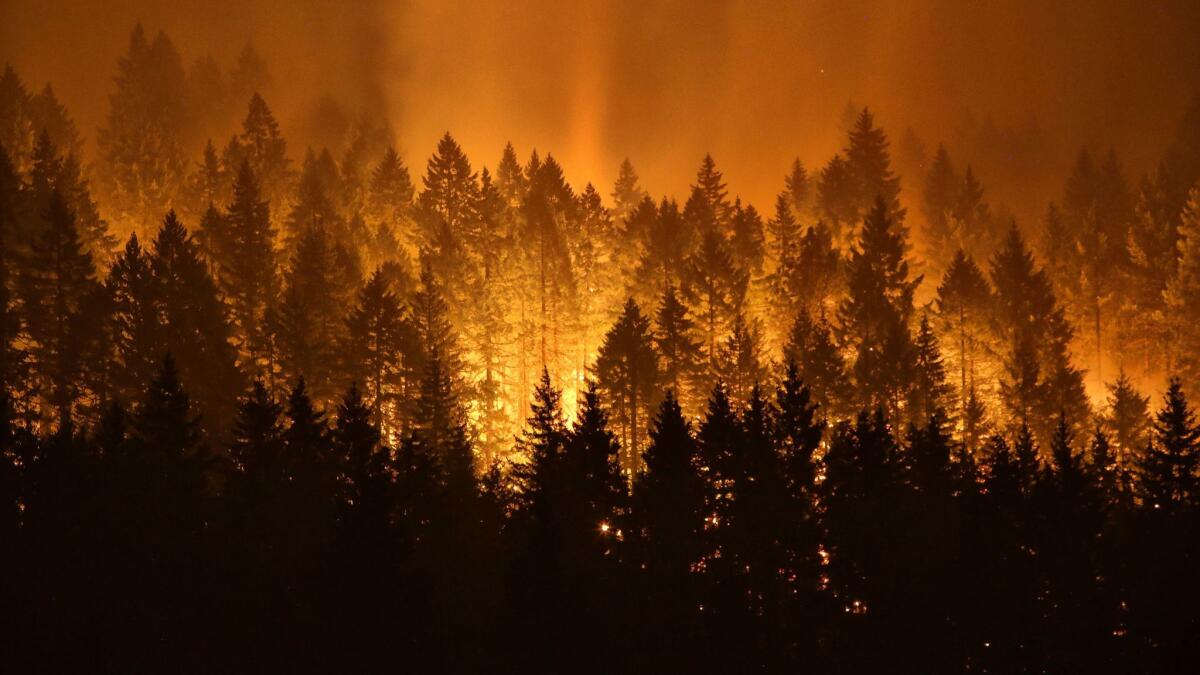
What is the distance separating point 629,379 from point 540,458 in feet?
51.5

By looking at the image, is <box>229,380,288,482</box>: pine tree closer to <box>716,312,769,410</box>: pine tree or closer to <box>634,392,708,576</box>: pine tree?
<box>634,392,708,576</box>: pine tree

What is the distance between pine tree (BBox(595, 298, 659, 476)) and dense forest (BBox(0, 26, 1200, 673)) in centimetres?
22

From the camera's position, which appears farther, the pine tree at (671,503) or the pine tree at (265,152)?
the pine tree at (265,152)

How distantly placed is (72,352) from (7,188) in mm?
10866

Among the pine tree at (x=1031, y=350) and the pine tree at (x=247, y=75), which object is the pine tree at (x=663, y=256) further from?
the pine tree at (x=247, y=75)

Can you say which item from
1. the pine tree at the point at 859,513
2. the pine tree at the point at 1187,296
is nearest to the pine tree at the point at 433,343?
the pine tree at the point at 859,513

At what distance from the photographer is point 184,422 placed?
34312mm

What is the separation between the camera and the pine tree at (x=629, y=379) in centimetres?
4978

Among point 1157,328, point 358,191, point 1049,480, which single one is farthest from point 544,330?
point 1157,328

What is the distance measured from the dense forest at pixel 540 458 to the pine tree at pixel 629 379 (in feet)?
0.72

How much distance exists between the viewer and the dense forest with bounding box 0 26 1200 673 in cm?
3117

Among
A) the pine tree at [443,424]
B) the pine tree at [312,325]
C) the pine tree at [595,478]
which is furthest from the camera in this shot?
the pine tree at [312,325]

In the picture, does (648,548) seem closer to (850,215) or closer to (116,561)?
(116,561)

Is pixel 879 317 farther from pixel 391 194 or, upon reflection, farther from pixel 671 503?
pixel 391 194
